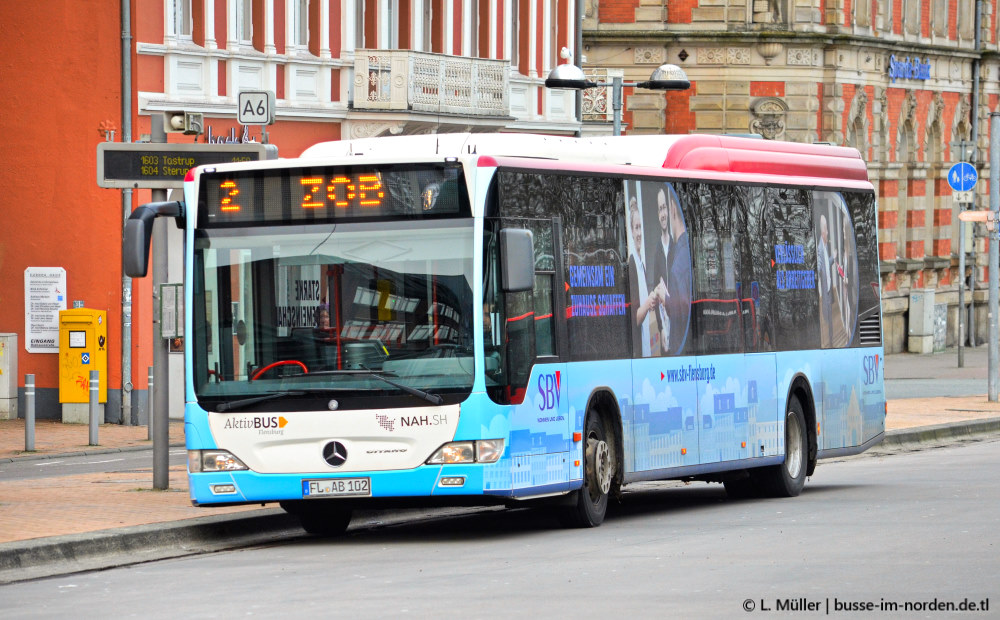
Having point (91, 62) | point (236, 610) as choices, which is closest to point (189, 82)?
point (91, 62)

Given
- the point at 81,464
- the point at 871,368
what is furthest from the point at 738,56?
the point at 871,368

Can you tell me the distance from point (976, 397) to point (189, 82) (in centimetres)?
1513

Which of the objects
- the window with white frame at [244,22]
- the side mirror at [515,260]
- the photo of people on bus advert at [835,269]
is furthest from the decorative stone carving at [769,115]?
the side mirror at [515,260]

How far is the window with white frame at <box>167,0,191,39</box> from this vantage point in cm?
3238

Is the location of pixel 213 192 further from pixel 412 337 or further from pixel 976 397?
pixel 976 397

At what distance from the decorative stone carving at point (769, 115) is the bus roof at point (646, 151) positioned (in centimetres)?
3291

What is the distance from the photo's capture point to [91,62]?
105ft

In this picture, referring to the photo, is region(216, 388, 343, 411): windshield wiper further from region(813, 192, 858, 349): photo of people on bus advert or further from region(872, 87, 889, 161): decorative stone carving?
region(872, 87, 889, 161): decorative stone carving

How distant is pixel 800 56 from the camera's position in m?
55.3

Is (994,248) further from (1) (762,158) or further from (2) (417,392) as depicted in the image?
(2) (417,392)

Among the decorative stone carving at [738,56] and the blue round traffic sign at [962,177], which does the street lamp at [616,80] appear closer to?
the blue round traffic sign at [962,177]

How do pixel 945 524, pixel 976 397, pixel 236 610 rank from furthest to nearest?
pixel 976 397 < pixel 945 524 < pixel 236 610

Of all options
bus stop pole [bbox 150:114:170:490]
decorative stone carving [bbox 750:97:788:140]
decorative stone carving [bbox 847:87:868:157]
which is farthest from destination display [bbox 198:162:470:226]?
decorative stone carving [bbox 847:87:868:157]

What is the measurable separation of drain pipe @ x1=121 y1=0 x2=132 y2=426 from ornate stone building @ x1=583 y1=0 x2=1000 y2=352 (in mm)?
22515
